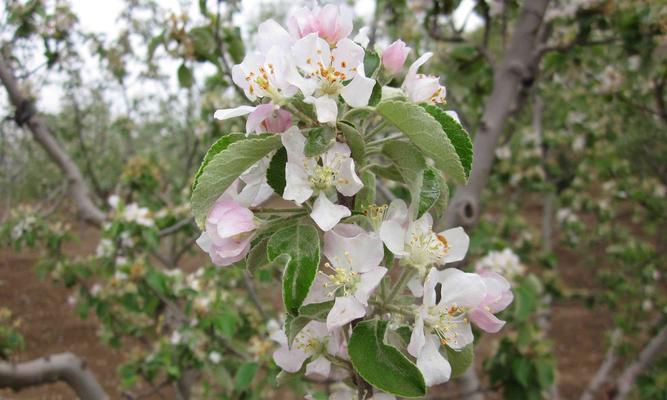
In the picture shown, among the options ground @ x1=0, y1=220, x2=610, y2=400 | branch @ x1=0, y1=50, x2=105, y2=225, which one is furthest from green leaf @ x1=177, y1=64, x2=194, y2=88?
ground @ x1=0, y1=220, x2=610, y2=400

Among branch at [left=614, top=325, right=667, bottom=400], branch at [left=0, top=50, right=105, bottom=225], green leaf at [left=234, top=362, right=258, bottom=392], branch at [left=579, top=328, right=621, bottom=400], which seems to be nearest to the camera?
green leaf at [left=234, top=362, right=258, bottom=392]

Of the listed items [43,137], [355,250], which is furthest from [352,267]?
[43,137]

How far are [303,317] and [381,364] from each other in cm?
12

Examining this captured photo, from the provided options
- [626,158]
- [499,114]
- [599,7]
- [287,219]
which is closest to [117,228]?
[499,114]

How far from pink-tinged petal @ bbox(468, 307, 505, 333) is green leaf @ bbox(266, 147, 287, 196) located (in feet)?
1.06

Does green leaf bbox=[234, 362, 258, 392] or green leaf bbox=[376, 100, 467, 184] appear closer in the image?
green leaf bbox=[376, 100, 467, 184]

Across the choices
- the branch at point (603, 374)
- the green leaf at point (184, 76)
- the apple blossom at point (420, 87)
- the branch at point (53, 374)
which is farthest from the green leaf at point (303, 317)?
the branch at point (603, 374)

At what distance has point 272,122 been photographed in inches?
29.0

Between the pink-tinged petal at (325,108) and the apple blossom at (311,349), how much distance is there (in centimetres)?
30

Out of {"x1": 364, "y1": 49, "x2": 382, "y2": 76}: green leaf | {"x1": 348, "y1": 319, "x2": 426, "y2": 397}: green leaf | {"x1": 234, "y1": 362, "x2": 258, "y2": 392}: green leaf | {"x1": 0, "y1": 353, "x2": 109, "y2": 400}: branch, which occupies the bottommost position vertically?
{"x1": 234, "y1": 362, "x2": 258, "y2": 392}: green leaf

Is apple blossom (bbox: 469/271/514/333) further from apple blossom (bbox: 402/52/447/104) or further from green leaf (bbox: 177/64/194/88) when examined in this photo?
green leaf (bbox: 177/64/194/88)

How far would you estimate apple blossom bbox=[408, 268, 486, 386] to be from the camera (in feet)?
2.31

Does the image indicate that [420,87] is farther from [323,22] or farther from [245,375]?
[245,375]

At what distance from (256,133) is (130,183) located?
10.9ft
